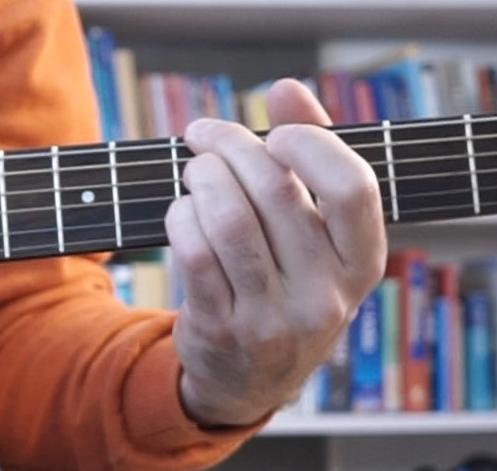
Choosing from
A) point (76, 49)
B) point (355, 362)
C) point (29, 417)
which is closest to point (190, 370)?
point (29, 417)

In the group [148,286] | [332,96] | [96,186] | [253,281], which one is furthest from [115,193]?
[332,96]

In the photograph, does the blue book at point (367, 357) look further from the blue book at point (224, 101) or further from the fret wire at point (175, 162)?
the fret wire at point (175, 162)

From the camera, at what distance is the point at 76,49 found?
38.4 inches

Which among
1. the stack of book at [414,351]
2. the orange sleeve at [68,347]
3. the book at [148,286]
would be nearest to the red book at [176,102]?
the book at [148,286]

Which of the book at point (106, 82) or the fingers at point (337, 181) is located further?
the book at point (106, 82)

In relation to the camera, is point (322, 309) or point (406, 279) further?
point (406, 279)

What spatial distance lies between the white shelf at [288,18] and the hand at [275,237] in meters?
0.92

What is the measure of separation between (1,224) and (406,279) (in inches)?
36.9

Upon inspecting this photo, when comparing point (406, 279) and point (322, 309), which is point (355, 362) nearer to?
point (406, 279)

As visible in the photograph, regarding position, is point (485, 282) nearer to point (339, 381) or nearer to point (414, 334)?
point (414, 334)

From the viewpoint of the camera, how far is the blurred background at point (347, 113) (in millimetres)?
1539

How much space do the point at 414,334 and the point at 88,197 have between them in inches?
36.7

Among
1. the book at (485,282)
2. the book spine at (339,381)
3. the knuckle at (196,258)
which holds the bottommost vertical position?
the book spine at (339,381)

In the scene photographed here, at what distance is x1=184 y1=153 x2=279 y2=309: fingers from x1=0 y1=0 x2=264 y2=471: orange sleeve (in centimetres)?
15
